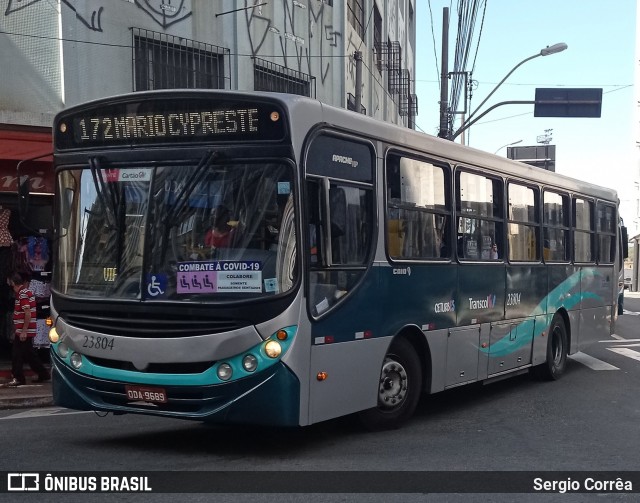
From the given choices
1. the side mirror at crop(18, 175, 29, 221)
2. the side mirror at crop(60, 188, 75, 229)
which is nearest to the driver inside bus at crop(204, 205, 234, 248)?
the side mirror at crop(60, 188, 75, 229)

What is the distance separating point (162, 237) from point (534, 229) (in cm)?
644

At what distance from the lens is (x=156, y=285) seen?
691 cm

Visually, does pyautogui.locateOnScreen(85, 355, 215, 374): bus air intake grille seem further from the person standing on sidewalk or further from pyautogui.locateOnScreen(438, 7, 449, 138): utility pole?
pyautogui.locateOnScreen(438, 7, 449, 138): utility pole

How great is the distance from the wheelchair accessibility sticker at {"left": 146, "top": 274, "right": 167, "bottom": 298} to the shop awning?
677 cm

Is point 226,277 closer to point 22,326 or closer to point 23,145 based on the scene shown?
point 22,326

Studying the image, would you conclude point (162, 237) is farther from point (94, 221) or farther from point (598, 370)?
point (598, 370)

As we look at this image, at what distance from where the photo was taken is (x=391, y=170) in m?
8.27

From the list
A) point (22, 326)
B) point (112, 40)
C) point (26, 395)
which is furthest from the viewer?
point (112, 40)

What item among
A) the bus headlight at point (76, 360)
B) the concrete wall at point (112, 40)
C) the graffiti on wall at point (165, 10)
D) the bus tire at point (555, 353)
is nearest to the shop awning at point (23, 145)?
the concrete wall at point (112, 40)

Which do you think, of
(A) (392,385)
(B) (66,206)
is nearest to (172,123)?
(B) (66,206)

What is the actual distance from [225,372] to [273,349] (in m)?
0.43

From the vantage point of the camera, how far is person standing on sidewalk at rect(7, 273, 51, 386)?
11336 mm

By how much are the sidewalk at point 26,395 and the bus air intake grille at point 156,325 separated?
4068 millimetres

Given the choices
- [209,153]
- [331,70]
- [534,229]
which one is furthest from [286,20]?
[209,153]
